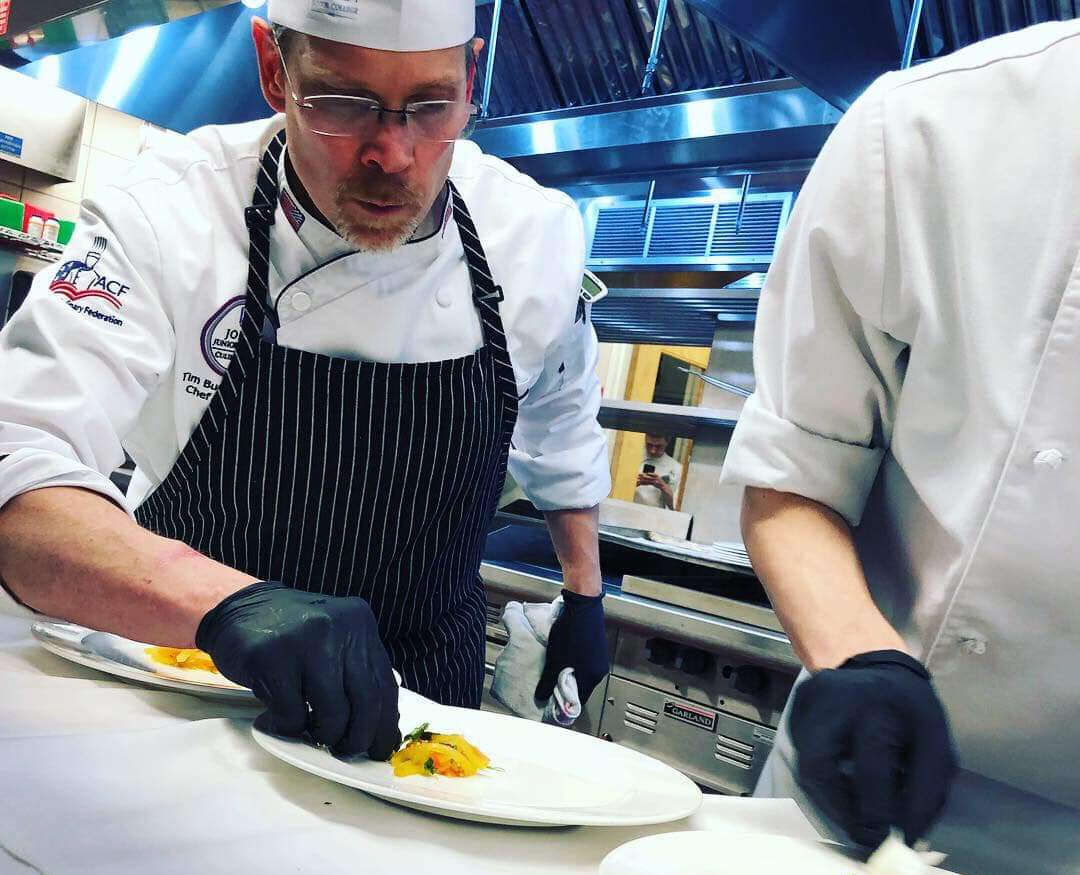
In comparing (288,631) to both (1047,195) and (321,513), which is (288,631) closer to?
(321,513)

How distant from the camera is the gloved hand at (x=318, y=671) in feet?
2.52

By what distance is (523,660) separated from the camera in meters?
1.67

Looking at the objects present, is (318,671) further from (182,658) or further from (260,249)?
(260,249)

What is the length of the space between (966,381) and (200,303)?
102 centimetres

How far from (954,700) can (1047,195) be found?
50 cm

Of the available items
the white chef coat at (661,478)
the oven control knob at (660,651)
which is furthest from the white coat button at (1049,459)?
the white chef coat at (661,478)

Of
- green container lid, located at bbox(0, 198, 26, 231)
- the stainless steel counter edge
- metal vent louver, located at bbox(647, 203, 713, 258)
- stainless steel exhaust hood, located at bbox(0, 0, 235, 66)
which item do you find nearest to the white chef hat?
the stainless steel counter edge

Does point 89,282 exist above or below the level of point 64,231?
below

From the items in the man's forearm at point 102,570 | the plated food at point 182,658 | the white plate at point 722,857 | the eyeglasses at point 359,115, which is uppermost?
the eyeglasses at point 359,115

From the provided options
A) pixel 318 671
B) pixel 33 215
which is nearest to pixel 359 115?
pixel 318 671

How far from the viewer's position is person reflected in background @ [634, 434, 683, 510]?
363cm

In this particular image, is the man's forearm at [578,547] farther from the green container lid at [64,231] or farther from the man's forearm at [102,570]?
the green container lid at [64,231]

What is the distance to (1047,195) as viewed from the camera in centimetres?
82

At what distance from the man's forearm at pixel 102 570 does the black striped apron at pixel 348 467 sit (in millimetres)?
332
